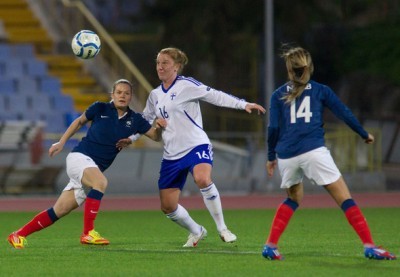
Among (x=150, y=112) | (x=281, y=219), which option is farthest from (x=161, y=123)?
(x=281, y=219)

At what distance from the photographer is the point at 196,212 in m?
22.7

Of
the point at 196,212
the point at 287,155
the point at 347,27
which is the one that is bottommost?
the point at 196,212

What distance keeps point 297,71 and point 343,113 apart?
59cm

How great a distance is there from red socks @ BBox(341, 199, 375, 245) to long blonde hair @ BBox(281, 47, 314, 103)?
114 centimetres

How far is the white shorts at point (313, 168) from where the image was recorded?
12539 mm

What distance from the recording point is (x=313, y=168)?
12547mm

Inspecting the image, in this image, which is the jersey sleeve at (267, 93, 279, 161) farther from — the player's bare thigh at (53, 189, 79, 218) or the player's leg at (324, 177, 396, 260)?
the player's bare thigh at (53, 189, 79, 218)

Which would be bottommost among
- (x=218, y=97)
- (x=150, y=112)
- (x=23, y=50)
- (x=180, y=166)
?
(x=180, y=166)

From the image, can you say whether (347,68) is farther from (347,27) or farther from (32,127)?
(32,127)

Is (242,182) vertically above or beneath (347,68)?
beneath

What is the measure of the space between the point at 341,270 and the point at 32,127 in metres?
18.1

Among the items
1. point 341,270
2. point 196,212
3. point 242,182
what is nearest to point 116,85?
point 341,270

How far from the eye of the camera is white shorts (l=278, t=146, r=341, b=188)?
494 inches

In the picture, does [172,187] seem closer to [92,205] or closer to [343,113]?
[92,205]
